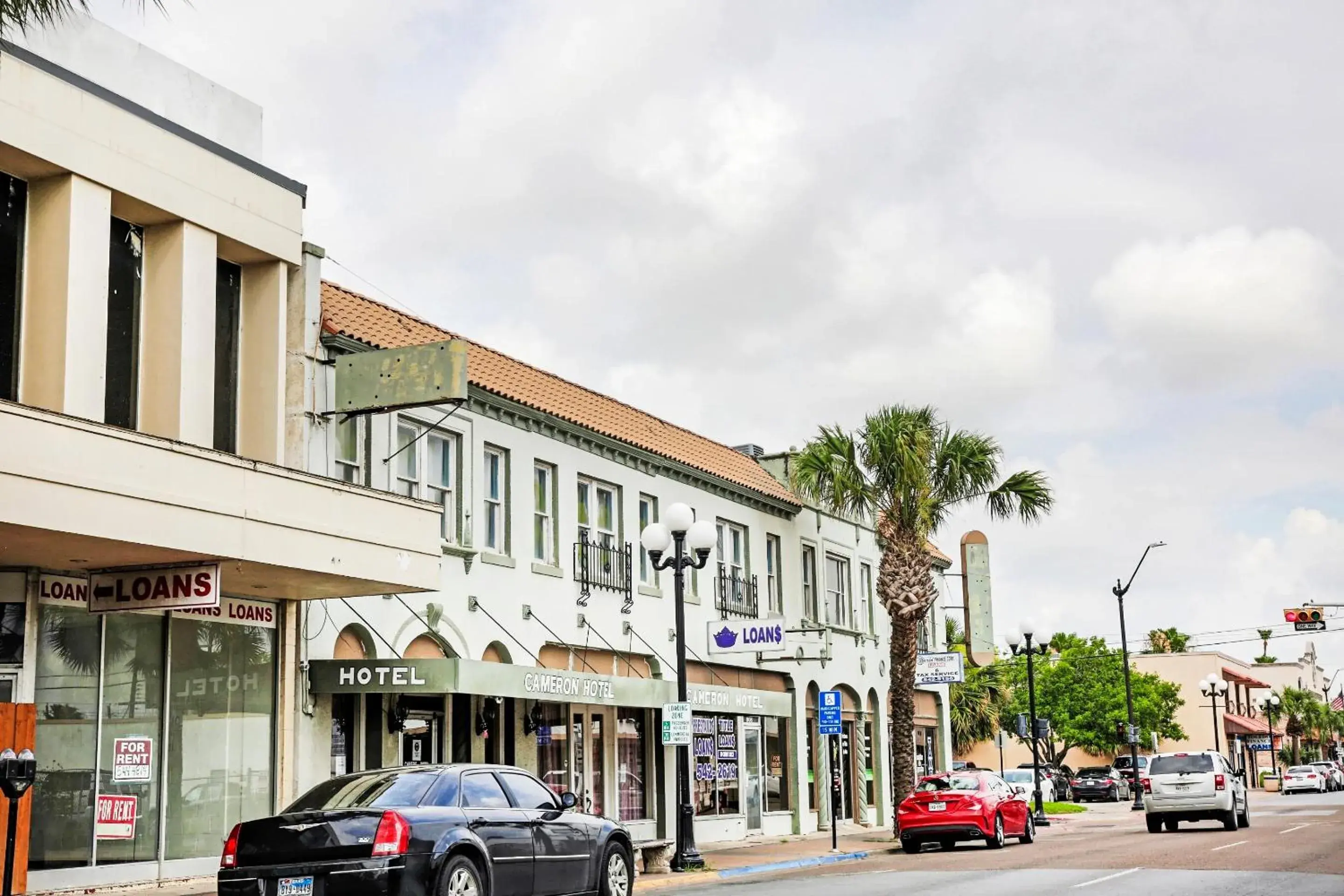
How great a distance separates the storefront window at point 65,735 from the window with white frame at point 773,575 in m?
18.6

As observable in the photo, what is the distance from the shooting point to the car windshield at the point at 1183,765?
29.1 m

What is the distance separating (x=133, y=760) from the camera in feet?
57.5

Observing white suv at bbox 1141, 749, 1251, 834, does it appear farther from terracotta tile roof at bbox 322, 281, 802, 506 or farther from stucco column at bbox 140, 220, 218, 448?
stucco column at bbox 140, 220, 218, 448

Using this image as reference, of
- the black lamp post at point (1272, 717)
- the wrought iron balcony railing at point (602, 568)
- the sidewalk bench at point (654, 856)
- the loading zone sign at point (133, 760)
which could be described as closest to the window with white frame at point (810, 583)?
the wrought iron balcony railing at point (602, 568)

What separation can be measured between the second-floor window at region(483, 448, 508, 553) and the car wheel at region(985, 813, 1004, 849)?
399 inches

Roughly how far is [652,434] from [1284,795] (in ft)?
137

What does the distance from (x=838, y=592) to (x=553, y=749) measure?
1353 cm

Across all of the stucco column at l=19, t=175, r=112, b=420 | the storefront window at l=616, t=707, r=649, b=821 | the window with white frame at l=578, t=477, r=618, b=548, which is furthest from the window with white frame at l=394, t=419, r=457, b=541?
the storefront window at l=616, t=707, r=649, b=821

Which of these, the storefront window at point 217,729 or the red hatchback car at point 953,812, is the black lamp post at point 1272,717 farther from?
the storefront window at point 217,729

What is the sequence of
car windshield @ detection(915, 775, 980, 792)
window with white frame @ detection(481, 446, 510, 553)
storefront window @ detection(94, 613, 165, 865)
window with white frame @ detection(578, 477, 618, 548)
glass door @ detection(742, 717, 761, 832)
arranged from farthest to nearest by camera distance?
glass door @ detection(742, 717, 761, 832) → window with white frame @ detection(578, 477, 618, 548) → car windshield @ detection(915, 775, 980, 792) → window with white frame @ detection(481, 446, 510, 553) → storefront window @ detection(94, 613, 165, 865)

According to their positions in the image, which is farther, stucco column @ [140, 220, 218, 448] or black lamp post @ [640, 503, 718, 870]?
black lamp post @ [640, 503, 718, 870]

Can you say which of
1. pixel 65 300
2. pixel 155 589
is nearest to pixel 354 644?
pixel 155 589

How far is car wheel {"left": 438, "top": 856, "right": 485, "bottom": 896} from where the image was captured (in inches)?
466

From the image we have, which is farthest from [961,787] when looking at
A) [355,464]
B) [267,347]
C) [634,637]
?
[267,347]
